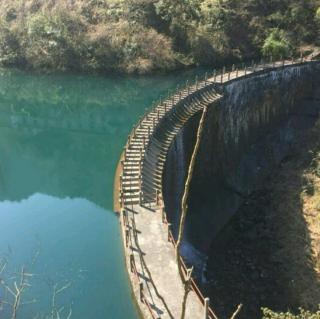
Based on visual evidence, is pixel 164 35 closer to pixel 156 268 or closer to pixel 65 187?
pixel 65 187

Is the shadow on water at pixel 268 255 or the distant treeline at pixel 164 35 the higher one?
the distant treeline at pixel 164 35

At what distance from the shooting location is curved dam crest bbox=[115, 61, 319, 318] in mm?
20609

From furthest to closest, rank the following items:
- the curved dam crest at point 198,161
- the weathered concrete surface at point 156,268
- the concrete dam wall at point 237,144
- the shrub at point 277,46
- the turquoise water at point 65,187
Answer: the shrub at point 277,46
the concrete dam wall at point 237,144
the turquoise water at point 65,187
the curved dam crest at point 198,161
the weathered concrete surface at point 156,268

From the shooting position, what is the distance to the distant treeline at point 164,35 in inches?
2579

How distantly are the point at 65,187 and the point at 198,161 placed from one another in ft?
37.6

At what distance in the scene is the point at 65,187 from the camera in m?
38.2

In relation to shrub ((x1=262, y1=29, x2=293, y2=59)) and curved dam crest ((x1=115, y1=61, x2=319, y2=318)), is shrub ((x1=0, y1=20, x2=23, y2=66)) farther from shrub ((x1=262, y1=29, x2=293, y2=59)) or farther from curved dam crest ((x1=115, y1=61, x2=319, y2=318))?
curved dam crest ((x1=115, y1=61, x2=319, y2=318))

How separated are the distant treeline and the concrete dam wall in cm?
1610

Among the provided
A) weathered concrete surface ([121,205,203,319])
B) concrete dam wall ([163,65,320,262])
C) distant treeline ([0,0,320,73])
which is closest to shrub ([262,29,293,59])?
distant treeline ([0,0,320,73])

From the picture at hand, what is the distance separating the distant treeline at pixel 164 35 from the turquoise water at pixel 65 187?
3319mm

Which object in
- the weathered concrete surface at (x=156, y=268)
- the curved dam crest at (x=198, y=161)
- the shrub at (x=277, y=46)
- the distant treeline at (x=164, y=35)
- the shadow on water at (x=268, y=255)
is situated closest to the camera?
the weathered concrete surface at (x=156, y=268)

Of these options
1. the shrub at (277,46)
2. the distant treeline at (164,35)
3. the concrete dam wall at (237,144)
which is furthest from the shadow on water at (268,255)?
the distant treeline at (164,35)

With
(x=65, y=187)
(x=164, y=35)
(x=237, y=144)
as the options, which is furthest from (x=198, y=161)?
(x=164, y=35)

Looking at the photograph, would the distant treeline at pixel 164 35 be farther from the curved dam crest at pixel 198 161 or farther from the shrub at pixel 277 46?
the curved dam crest at pixel 198 161
